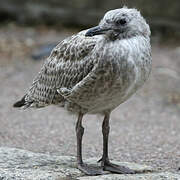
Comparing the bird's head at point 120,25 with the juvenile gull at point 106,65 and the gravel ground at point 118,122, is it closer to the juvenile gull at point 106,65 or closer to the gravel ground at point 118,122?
the juvenile gull at point 106,65

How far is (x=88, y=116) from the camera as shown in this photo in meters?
8.62

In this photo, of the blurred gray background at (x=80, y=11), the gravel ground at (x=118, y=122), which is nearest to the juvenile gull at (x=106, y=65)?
the gravel ground at (x=118, y=122)

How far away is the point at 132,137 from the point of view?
298 inches

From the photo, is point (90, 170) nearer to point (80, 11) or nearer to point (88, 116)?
point (88, 116)

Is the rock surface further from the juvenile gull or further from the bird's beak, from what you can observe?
the bird's beak

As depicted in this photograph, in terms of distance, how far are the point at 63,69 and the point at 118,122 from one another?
314cm

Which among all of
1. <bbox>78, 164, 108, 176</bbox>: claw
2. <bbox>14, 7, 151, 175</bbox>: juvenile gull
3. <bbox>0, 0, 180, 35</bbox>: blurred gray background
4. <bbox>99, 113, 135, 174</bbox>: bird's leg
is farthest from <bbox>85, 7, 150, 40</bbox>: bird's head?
<bbox>0, 0, 180, 35</bbox>: blurred gray background

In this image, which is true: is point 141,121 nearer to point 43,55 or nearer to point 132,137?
point 132,137

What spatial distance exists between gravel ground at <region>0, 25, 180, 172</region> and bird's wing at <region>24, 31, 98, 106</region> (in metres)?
1.14

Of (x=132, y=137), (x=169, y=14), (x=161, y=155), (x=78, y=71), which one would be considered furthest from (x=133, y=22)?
(x=169, y=14)

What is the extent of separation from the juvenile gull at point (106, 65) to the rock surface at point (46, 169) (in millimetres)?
171

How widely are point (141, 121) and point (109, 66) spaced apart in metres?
3.73

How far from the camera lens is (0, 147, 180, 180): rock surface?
4938mm

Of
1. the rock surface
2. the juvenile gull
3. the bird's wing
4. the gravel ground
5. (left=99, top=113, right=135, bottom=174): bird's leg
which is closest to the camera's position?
the juvenile gull
